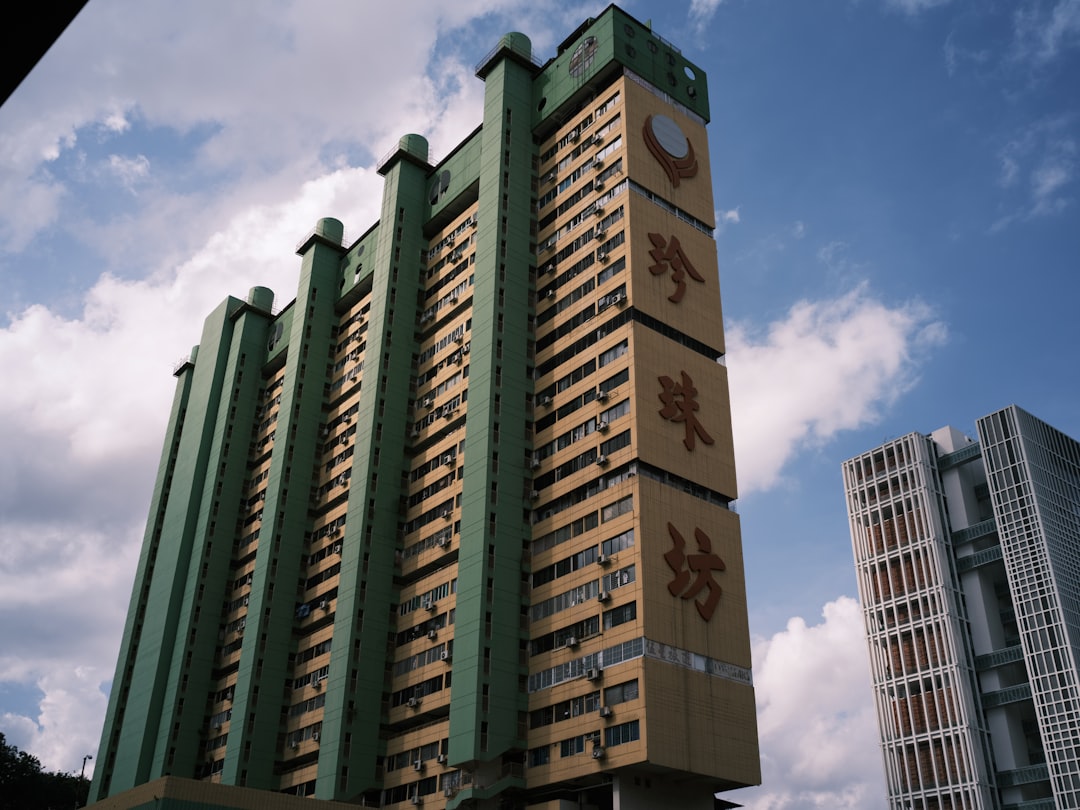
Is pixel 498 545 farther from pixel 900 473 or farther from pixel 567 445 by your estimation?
pixel 900 473

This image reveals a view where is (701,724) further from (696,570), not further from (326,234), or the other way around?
(326,234)

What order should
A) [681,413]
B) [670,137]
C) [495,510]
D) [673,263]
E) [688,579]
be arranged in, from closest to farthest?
[688,579], [681,413], [495,510], [673,263], [670,137]

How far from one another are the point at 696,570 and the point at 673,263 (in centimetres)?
2164

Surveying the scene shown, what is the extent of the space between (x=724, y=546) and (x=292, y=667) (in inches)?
1469

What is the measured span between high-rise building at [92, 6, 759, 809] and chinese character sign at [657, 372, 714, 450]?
20 cm

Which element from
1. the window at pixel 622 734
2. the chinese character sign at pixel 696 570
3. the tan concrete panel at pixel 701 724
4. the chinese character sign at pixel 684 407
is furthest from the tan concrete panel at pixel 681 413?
the window at pixel 622 734

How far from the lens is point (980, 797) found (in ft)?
274

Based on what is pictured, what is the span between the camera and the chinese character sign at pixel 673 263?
217 feet

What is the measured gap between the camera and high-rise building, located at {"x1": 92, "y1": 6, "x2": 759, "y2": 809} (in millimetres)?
54969

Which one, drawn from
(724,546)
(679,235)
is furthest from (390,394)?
(724,546)

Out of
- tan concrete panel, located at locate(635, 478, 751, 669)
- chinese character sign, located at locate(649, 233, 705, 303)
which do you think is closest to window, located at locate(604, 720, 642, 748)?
tan concrete panel, located at locate(635, 478, 751, 669)

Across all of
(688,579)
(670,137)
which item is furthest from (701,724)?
(670,137)

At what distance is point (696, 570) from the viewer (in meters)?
56.8

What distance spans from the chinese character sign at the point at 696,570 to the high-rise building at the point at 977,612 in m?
42.6
